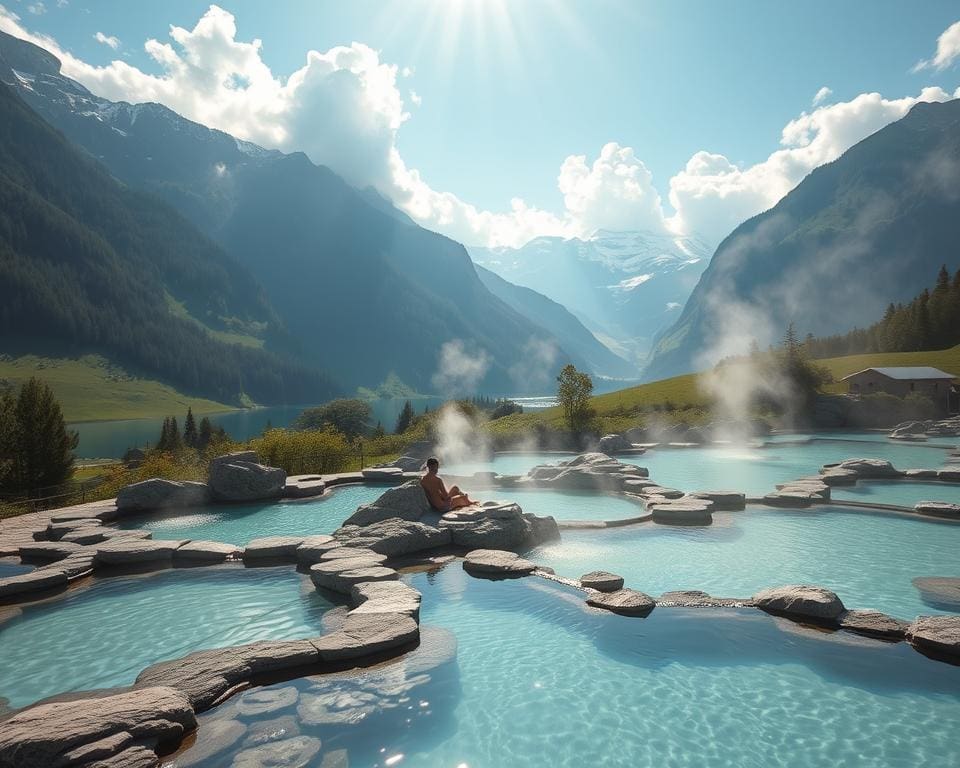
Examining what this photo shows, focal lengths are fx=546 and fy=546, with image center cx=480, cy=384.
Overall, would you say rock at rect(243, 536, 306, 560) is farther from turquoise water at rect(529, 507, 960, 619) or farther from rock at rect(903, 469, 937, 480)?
rock at rect(903, 469, 937, 480)

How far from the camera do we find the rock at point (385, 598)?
28.8ft

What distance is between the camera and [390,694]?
676 centimetres

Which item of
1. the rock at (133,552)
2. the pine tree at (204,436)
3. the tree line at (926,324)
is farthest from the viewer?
the tree line at (926,324)

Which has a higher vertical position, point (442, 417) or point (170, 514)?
point (442, 417)

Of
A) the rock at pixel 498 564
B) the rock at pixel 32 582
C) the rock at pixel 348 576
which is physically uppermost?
the rock at pixel 32 582

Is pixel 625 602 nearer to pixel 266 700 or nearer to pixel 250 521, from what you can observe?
pixel 266 700

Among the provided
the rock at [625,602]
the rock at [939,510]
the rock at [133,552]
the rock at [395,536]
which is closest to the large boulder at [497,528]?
the rock at [395,536]

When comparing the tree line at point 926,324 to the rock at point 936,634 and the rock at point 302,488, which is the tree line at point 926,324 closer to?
the rock at point 302,488

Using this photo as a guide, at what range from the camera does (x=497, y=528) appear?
13406 mm

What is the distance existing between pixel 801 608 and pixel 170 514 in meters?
18.2

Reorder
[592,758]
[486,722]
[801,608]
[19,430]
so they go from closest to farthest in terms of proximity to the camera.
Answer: [592,758], [486,722], [801,608], [19,430]

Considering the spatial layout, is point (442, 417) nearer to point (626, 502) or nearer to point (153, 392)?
point (626, 502)

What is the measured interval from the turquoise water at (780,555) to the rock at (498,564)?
107 cm

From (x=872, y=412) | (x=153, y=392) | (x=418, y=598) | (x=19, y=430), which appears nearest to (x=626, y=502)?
(x=418, y=598)
